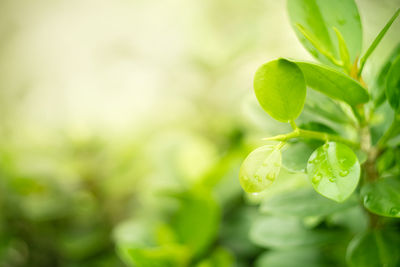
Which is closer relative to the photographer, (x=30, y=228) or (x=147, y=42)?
(x=30, y=228)

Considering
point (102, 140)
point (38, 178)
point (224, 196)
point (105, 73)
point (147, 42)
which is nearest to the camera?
point (224, 196)

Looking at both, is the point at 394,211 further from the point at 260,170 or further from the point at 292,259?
the point at 292,259

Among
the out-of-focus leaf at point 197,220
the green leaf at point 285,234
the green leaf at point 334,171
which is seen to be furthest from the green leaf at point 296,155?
the out-of-focus leaf at point 197,220

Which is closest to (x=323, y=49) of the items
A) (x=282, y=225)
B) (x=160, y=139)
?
(x=282, y=225)

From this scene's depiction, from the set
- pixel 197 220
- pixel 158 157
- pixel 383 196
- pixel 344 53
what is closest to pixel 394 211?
pixel 383 196

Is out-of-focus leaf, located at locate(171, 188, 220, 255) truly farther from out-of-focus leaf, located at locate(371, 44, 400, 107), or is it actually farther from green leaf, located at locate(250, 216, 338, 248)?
out-of-focus leaf, located at locate(371, 44, 400, 107)

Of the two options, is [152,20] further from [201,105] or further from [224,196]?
[224,196]
